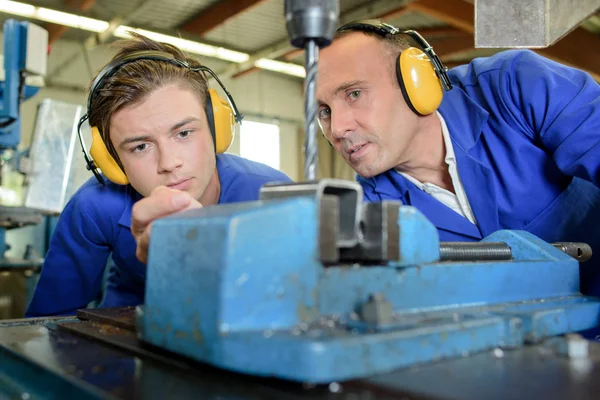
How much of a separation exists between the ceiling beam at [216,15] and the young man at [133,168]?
3.66 metres

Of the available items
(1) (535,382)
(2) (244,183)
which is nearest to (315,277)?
(1) (535,382)

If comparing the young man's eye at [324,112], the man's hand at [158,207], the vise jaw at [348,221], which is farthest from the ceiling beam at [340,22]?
the vise jaw at [348,221]

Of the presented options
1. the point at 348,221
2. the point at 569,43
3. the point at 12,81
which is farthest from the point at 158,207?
the point at 569,43

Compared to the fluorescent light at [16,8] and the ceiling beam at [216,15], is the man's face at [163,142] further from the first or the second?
the fluorescent light at [16,8]

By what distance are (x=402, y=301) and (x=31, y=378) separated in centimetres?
45

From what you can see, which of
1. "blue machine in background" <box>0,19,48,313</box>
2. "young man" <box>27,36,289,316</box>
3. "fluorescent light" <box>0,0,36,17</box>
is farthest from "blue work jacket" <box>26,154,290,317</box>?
"fluorescent light" <box>0,0,36,17</box>

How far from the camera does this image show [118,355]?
66 cm

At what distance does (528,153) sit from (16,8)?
5306 mm

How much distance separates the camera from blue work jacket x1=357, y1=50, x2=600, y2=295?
1222mm

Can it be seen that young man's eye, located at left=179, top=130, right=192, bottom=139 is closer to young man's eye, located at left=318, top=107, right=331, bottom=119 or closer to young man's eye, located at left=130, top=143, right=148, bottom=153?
young man's eye, located at left=130, top=143, right=148, bottom=153

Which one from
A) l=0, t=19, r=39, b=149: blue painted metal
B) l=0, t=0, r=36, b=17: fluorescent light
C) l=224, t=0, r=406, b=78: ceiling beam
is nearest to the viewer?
l=0, t=19, r=39, b=149: blue painted metal

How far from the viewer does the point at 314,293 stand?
0.57m

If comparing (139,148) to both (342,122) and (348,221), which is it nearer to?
(342,122)

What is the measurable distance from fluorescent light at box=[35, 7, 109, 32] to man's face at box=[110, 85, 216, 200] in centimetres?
467
